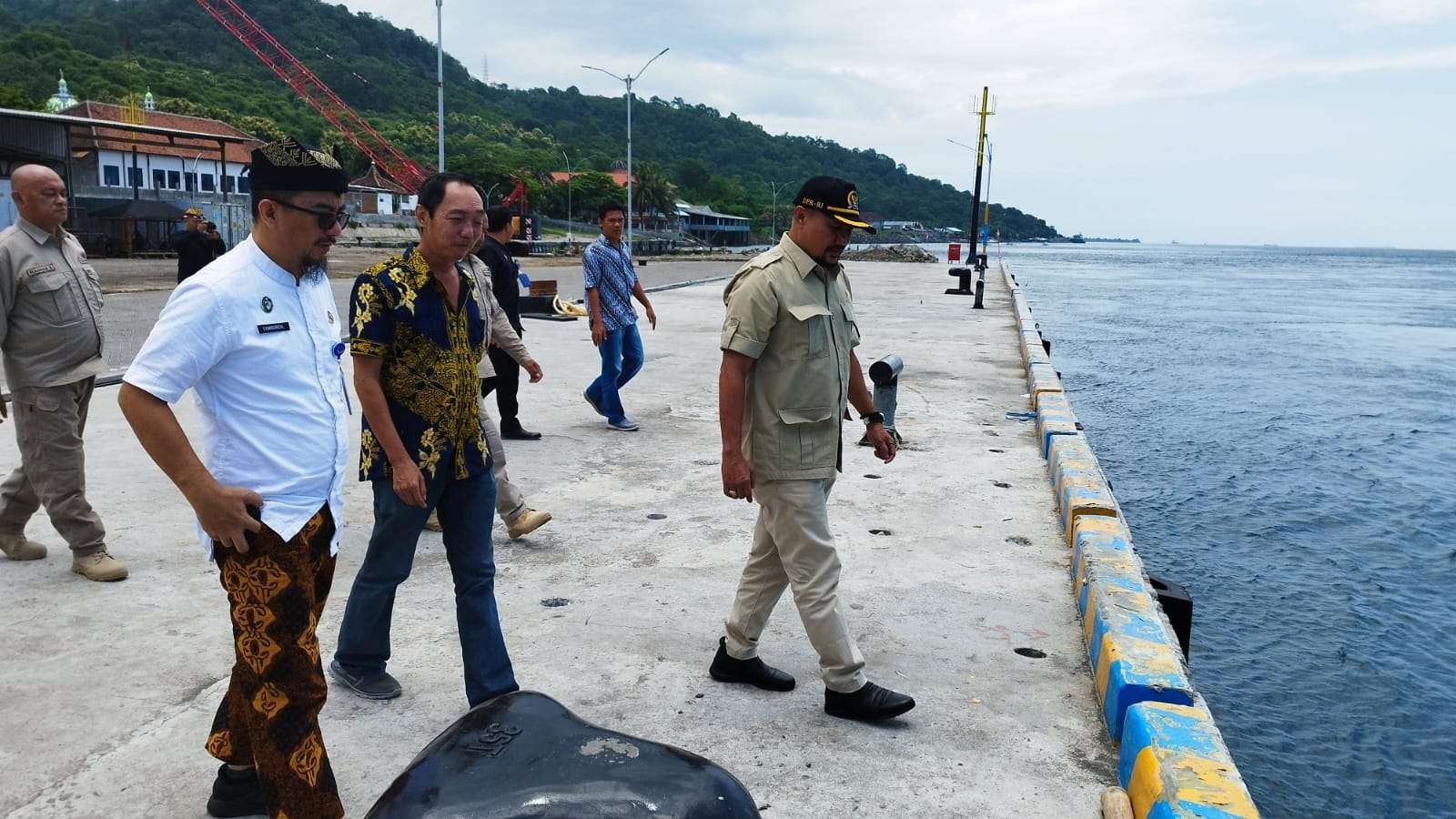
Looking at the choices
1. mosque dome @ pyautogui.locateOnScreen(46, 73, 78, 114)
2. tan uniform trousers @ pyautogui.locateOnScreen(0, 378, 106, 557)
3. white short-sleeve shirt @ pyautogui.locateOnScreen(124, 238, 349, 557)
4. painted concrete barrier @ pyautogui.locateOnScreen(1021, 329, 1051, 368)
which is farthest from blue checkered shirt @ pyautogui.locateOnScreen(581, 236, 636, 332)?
mosque dome @ pyautogui.locateOnScreen(46, 73, 78, 114)

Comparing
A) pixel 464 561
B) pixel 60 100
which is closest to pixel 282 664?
pixel 464 561

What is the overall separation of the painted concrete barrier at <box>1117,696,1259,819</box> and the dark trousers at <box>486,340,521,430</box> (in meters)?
5.42

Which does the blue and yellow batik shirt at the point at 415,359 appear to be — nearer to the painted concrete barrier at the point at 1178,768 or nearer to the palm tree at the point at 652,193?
the painted concrete barrier at the point at 1178,768

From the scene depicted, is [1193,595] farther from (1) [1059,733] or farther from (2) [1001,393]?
(1) [1059,733]

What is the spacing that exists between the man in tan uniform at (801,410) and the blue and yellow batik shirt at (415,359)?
0.89 metres

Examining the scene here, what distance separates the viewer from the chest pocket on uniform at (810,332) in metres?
3.61

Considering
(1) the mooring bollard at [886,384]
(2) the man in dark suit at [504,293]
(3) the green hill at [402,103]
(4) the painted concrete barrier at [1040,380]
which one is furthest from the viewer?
(3) the green hill at [402,103]

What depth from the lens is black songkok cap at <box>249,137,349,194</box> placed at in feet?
8.34

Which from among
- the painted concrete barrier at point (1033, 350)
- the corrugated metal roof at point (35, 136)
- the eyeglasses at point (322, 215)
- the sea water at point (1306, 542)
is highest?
the corrugated metal roof at point (35, 136)

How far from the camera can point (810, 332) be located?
3.63 m

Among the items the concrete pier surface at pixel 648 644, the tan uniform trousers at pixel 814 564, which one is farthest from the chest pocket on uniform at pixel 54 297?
the tan uniform trousers at pixel 814 564

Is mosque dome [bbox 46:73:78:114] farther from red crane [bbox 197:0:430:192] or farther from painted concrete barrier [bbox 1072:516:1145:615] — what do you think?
painted concrete barrier [bbox 1072:516:1145:615]

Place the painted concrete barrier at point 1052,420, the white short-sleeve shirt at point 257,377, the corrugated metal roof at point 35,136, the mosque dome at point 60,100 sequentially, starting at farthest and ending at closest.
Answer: the mosque dome at point 60,100, the corrugated metal roof at point 35,136, the painted concrete barrier at point 1052,420, the white short-sleeve shirt at point 257,377

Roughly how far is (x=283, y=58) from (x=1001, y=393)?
108609 mm
